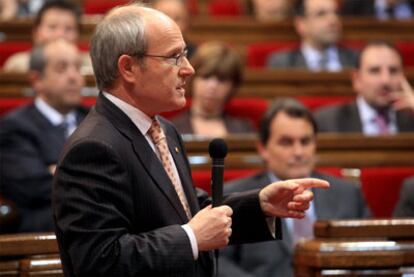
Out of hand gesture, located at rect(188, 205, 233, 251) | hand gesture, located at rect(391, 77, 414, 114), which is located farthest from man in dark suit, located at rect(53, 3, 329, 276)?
hand gesture, located at rect(391, 77, 414, 114)

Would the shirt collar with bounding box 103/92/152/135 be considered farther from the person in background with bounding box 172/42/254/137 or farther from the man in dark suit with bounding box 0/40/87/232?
the person in background with bounding box 172/42/254/137

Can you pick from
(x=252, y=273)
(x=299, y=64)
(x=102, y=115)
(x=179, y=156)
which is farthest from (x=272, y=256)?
(x=299, y=64)

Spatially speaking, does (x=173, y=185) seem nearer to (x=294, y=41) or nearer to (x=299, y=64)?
(x=299, y=64)

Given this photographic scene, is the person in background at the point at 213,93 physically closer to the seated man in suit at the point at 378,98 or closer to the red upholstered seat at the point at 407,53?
the seated man in suit at the point at 378,98

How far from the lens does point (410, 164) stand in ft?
7.54

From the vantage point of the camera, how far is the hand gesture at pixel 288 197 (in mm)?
1127

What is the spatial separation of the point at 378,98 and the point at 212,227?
Result: 171cm

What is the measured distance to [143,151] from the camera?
42.8 inches

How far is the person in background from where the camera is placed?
2.54 meters

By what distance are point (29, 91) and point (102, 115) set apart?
1.63 metres

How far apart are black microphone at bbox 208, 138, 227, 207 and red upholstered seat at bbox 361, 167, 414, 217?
1145 millimetres

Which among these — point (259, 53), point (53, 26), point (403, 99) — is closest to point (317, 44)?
point (259, 53)

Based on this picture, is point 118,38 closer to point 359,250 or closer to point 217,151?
point 217,151

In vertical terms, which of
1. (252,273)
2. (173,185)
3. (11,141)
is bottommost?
(252,273)
